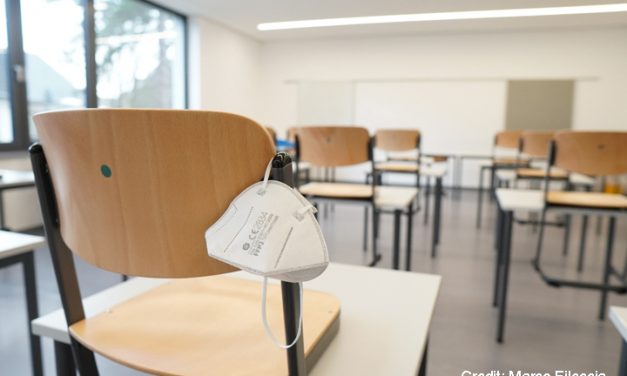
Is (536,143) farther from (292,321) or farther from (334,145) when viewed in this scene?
(292,321)

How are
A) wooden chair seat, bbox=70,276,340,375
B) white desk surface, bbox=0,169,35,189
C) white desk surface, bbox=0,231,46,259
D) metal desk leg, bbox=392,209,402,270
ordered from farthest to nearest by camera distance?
metal desk leg, bbox=392,209,402,270 < white desk surface, bbox=0,169,35,189 < white desk surface, bbox=0,231,46,259 < wooden chair seat, bbox=70,276,340,375

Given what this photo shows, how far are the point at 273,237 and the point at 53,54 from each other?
179 inches

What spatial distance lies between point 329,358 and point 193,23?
610 cm

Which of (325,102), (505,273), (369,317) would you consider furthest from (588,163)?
(325,102)

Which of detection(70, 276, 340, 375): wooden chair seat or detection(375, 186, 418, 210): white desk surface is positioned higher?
detection(70, 276, 340, 375): wooden chair seat

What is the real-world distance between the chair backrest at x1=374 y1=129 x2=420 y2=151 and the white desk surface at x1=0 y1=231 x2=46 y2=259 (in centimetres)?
297

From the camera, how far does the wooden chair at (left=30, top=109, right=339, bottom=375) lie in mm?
478

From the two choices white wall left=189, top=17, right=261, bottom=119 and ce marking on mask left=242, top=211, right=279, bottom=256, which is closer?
ce marking on mask left=242, top=211, right=279, bottom=256

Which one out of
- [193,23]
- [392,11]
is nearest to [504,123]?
[392,11]

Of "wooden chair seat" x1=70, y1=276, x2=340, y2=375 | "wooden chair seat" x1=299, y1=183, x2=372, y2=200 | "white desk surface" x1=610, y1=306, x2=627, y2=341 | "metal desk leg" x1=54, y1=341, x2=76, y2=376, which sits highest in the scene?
"wooden chair seat" x1=70, y1=276, x2=340, y2=375

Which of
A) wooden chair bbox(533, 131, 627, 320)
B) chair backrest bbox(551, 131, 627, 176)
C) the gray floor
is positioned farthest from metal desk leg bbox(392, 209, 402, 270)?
chair backrest bbox(551, 131, 627, 176)

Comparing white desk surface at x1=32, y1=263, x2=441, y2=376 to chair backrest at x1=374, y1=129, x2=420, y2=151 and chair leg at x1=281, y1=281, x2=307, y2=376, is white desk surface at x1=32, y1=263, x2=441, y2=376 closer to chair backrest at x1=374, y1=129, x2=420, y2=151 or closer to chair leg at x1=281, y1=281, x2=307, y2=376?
chair leg at x1=281, y1=281, x2=307, y2=376

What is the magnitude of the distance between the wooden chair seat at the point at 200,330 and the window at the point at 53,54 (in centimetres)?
387

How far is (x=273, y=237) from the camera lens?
0.43 m
